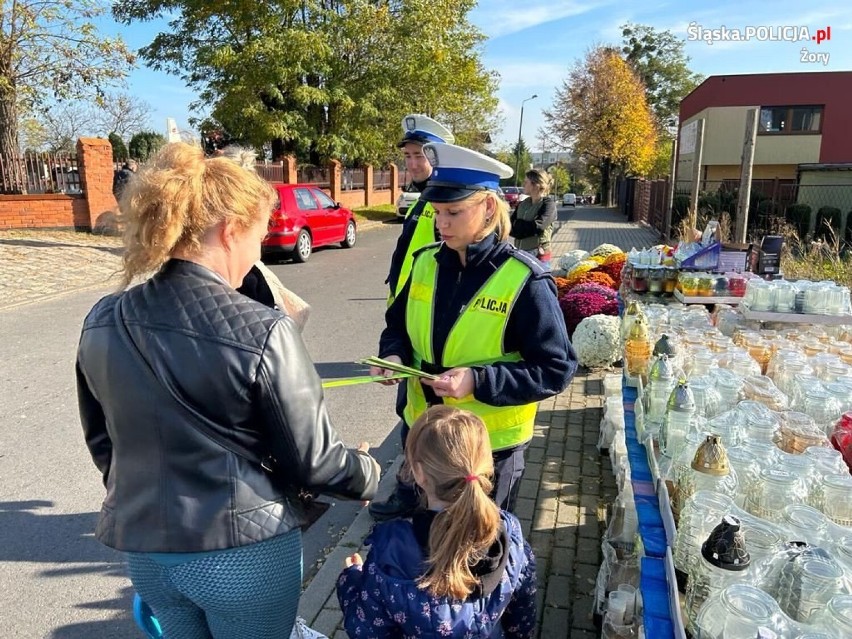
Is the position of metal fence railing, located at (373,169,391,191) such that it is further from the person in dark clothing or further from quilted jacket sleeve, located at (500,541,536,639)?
quilted jacket sleeve, located at (500,541,536,639)

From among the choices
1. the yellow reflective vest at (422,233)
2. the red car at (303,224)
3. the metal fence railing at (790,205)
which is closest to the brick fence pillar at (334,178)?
the red car at (303,224)

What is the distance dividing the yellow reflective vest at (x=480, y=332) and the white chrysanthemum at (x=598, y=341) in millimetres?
3984

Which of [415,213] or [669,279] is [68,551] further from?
[669,279]

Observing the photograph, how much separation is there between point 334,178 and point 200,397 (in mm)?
23825

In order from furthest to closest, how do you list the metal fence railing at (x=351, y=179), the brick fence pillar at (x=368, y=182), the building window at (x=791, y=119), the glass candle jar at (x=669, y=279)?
the building window at (x=791, y=119), the brick fence pillar at (x=368, y=182), the metal fence railing at (x=351, y=179), the glass candle jar at (x=669, y=279)

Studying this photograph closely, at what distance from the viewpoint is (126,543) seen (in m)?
1.48

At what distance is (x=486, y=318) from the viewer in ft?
7.26

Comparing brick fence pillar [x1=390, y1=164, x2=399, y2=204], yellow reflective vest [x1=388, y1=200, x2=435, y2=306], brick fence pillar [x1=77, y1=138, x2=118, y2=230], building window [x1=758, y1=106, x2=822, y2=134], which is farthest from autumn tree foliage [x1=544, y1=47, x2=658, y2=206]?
yellow reflective vest [x1=388, y1=200, x2=435, y2=306]

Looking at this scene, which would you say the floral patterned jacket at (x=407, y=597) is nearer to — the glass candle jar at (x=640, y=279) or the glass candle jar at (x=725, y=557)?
the glass candle jar at (x=725, y=557)

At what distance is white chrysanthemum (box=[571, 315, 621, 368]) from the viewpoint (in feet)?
20.4

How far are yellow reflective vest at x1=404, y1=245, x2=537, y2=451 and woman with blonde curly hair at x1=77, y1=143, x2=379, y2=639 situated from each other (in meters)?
0.79

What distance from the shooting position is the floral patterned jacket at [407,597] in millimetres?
1649

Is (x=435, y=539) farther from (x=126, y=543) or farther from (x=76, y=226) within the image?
(x=76, y=226)

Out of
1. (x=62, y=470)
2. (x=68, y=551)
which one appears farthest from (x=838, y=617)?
(x=62, y=470)
